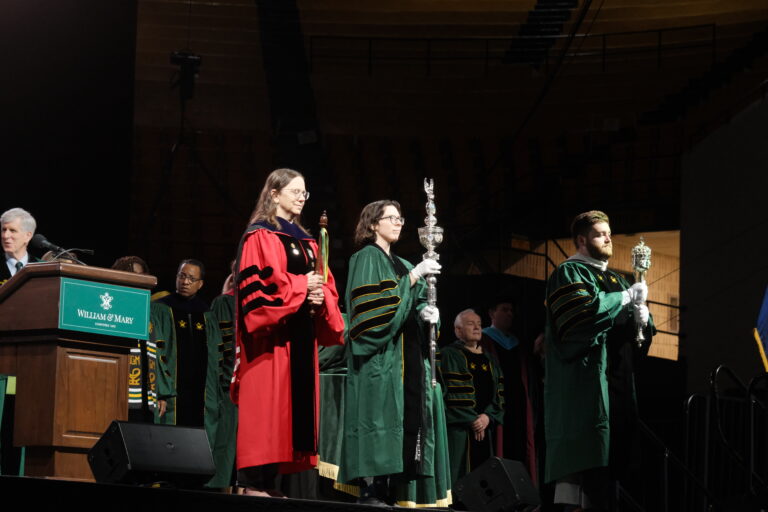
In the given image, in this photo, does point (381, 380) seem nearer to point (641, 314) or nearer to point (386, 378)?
point (386, 378)

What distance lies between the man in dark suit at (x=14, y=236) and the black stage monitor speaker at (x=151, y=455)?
185 centimetres

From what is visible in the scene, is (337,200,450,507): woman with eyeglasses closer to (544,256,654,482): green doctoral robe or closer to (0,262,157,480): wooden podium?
(544,256,654,482): green doctoral robe

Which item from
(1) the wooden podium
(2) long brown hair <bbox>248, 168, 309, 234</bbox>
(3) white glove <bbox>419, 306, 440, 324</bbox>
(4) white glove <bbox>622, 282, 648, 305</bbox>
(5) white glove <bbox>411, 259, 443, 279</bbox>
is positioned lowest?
(1) the wooden podium

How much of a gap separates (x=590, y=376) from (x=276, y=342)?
1.42 metres

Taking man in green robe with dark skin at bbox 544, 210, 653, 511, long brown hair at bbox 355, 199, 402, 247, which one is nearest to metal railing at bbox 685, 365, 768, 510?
man in green robe with dark skin at bbox 544, 210, 653, 511

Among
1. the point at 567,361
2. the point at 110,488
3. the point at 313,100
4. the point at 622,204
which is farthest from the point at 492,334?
the point at 313,100

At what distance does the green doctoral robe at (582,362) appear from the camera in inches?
188

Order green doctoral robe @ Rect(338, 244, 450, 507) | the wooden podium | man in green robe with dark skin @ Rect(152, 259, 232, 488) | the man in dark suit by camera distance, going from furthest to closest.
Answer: man in green robe with dark skin @ Rect(152, 259, 232, 488)
the man in dark suit
green doctoral robe @ Rect(338, 244, 450, 507)
the wooden podium

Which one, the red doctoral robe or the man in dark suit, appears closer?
the red doctoral robe

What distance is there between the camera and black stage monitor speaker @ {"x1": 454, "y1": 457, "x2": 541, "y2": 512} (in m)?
4.48

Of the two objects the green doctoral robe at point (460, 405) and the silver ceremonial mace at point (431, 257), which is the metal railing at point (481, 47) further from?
the silver ceremonial mace at point (431, 257)

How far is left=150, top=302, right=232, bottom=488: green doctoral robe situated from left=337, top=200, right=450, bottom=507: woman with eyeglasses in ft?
5.96

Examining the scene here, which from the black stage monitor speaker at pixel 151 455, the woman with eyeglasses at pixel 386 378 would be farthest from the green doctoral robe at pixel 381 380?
the black stage monitor speaker at pixel 151 455

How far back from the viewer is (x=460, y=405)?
671 cm
